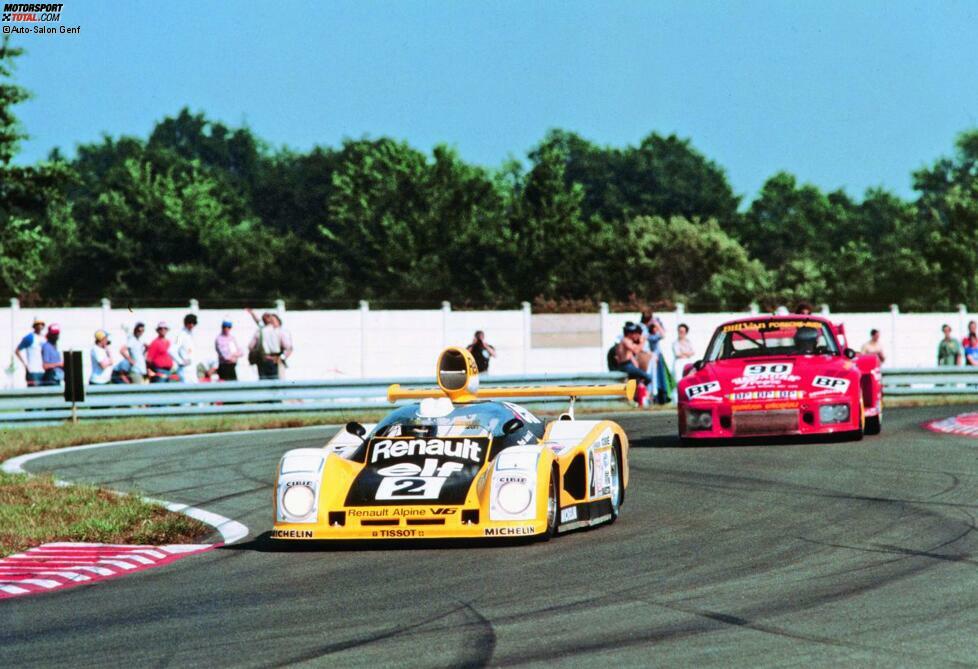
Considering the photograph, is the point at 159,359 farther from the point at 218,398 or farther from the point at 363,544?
the point at 363,544

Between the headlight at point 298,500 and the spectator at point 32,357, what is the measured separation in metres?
14.7

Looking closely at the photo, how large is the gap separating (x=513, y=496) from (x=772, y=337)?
922 centimetres

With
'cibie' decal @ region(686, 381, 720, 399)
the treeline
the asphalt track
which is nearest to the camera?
the asphalt track

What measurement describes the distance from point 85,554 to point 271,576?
1.93m

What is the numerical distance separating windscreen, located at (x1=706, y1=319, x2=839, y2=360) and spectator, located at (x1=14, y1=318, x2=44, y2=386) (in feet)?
35.5

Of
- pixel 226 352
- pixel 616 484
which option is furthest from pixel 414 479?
pixel 226 352

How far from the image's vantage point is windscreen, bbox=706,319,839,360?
56.1 ft

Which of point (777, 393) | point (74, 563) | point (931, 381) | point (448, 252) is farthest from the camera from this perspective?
point (448, 252)

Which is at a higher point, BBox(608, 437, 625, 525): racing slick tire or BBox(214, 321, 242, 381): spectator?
BBox(214, 321, 242, 381): spectator

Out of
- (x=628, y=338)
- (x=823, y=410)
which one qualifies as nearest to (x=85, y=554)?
(x=823, y=410)

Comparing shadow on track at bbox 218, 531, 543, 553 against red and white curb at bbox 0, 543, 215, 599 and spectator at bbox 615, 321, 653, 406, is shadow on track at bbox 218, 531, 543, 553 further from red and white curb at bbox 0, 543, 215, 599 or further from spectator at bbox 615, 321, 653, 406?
spectator at bbox 615, 321, 653, 406

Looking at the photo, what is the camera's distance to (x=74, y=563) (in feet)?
30.6

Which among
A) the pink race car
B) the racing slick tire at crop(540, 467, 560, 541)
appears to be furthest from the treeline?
the racing slick tire at crop(540, 467, 560, 541)

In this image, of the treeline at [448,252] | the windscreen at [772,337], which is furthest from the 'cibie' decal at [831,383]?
the treeline at [448,252]
